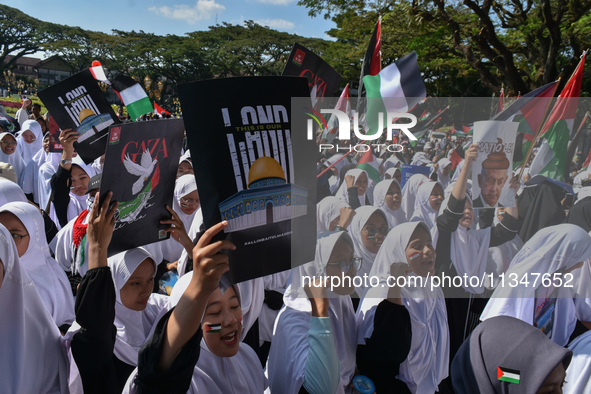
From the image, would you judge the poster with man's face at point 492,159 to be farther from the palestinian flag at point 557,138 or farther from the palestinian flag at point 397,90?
the palestinian flag at point 557,138

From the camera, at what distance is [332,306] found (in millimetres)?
2020

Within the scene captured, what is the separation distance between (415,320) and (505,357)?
706mm

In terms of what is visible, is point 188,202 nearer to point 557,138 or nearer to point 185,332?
point 185,332

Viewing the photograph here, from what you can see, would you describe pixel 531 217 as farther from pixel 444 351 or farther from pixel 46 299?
pixel 46 299

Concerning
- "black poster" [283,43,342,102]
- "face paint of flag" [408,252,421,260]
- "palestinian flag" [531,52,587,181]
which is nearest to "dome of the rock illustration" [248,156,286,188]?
"face paint of flag" [408,252,421,260]

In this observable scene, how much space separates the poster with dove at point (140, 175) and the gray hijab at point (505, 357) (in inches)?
52.1

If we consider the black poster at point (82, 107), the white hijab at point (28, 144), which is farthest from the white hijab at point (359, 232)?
the white hijab at point (28, 144)

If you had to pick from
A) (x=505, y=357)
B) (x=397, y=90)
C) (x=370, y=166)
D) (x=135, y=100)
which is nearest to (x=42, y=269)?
(x=505, y=357)

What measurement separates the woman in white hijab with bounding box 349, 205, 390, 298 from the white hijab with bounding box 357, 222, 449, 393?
0.25 meters

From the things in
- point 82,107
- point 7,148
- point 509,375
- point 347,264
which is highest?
point 82,107

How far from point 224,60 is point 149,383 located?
37187 millimetres

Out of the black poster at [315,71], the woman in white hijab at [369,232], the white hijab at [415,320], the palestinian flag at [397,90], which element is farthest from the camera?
the black poster at [315,71]

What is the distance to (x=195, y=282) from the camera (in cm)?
124

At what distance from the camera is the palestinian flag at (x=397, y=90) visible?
3.25 meters
